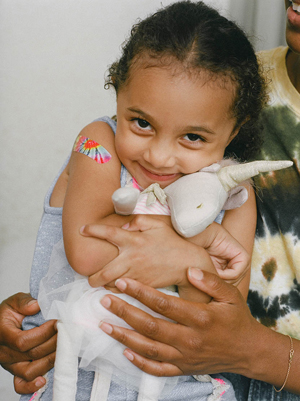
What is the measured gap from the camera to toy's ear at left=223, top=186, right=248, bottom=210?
3.37 feet

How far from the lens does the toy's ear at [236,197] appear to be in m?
1.03

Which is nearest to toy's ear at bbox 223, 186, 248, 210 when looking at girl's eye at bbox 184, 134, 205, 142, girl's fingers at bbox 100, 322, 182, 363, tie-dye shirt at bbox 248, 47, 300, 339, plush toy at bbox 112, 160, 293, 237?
plush toy at bbox 112, 160, 293, 237

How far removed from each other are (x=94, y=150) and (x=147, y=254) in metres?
0.31

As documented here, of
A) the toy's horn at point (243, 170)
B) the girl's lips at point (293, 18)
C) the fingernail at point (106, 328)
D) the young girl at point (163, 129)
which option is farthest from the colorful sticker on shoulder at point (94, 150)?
the girl's lips at point (293, 18)

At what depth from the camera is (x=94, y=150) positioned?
1.06m

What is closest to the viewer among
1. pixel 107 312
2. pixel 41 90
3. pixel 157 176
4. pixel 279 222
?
pixel 107 312

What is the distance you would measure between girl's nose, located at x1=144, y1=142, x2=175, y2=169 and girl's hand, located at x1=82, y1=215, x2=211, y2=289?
0.13 metres

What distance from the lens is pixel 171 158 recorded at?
0.99 metres

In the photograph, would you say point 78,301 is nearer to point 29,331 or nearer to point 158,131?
point 29,331

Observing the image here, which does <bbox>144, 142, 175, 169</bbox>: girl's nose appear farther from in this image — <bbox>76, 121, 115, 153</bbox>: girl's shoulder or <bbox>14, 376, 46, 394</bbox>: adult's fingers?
<bbox>14, 376, 46, 394</bbox>: adult's fingers

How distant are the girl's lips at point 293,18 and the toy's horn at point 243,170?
18.2 inches

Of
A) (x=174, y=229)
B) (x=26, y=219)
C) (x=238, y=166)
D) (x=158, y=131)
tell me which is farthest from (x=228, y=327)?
(x=26, y=219)

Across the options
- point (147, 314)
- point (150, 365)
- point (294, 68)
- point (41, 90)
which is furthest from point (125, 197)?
point (41, 90)

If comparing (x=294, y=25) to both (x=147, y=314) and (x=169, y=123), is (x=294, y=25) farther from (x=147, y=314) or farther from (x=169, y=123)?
(x=147, y=314)
